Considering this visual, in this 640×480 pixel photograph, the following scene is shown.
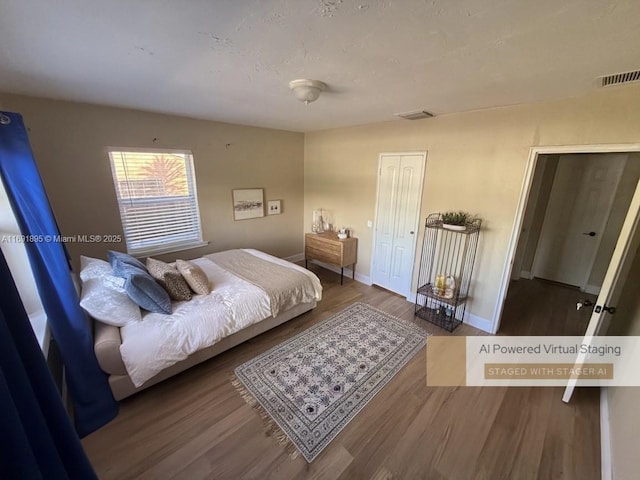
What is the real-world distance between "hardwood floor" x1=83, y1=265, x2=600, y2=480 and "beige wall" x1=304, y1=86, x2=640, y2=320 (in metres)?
1.25

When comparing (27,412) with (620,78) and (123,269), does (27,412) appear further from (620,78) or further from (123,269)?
(620,78)

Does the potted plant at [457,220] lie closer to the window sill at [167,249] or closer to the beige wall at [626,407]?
the beige wall at [626,407]

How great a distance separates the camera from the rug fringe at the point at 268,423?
1.71m

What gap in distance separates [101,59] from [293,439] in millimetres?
2752

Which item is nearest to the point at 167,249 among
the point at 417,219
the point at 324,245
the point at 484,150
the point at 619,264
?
the point at 324,245

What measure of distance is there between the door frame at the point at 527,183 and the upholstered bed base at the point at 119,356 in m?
2.75

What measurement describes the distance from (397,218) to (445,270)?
3.06 ft

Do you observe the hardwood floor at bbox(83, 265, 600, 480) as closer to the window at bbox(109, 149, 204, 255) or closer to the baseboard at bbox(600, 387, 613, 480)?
the baseboard at bbox(600, 387, 613, 480)

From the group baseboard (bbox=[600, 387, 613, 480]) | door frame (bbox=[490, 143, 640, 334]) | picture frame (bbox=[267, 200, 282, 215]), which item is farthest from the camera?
picture frame (bbox=[267, 200, 282, 215])

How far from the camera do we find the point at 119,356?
1858 millimetres

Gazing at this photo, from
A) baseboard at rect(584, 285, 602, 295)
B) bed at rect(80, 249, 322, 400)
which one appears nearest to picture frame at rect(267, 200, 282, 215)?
bed at rect(80, 249, 322, 400)

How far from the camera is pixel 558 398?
2133mm

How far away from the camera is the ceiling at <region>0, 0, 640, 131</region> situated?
109cm

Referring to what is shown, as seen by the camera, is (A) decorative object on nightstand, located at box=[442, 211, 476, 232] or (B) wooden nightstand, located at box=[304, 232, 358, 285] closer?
(A) decorative object on nightstand, located at box=[442, 211, 476, 232]
